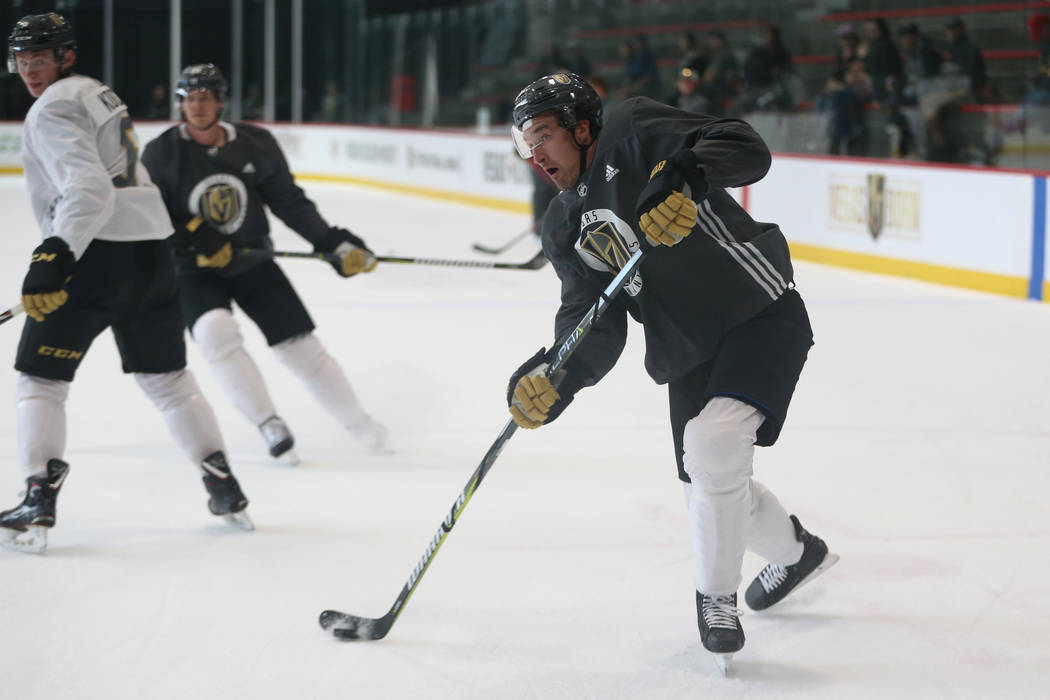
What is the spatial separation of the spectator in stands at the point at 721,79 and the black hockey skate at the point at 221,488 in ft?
21.5

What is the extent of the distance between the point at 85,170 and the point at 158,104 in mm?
13065

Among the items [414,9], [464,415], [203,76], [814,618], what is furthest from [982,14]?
[414,9]

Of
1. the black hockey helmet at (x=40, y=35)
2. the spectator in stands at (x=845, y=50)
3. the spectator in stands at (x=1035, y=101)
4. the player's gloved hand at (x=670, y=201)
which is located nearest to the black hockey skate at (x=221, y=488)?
the black hockey helmet at (x=40, y=35)

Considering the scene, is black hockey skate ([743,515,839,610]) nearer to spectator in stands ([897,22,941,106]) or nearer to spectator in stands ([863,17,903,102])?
spectator in stands ([897,22,941,106])

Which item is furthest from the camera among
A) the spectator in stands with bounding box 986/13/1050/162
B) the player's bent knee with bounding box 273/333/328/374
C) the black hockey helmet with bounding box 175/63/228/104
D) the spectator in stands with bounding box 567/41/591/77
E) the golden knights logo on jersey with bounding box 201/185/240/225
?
the spectator in stands with bounding box 567/41/591/77

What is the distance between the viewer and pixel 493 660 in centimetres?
210

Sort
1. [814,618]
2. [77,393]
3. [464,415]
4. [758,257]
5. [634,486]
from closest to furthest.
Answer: [758,257], [814,618], [634,486], [464,415], [77,393]

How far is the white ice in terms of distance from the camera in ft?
6.73

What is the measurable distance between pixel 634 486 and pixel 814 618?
90 centimetres

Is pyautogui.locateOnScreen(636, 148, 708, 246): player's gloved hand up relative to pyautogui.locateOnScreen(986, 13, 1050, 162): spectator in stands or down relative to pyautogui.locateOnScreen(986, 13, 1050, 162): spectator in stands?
down

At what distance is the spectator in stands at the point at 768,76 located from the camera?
8445 mm

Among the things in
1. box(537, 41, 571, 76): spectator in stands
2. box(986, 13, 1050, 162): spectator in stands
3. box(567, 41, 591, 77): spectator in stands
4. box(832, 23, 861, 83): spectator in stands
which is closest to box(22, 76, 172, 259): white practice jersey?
box(986, 13, 1050, 162): spectator in stands

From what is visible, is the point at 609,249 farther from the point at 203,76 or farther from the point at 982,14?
the point at 982,14

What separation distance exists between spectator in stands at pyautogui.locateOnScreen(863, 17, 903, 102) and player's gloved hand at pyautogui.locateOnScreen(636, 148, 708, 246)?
5987 millimetres
